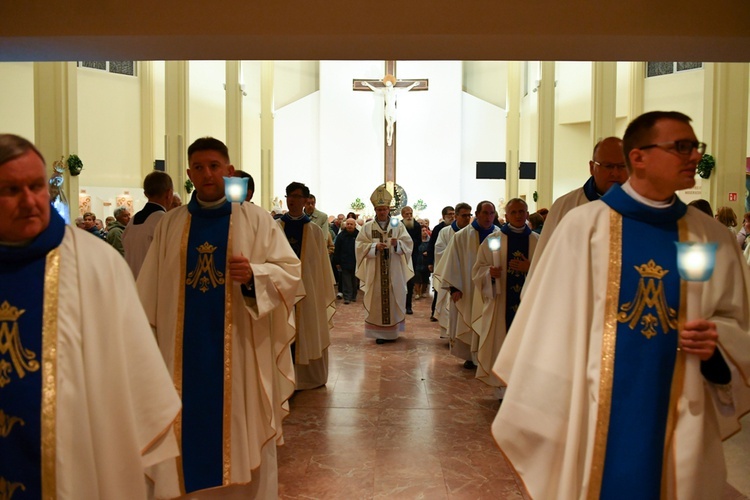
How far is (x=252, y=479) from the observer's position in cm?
360

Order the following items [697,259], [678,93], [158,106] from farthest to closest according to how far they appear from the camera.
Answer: [158,106]
[678,93]
[697,259]

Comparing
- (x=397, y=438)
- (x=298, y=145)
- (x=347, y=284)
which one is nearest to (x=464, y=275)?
(x=397, y=438)

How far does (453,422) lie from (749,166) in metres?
10.3

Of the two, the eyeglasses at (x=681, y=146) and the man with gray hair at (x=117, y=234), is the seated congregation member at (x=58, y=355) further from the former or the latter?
the man with gray hair at (x=117, y=234)

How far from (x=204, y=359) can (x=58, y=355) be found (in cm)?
156

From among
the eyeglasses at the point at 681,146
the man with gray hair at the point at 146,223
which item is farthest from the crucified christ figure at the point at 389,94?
the eyeglasses at the point at 681,146

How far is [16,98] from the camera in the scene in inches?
594

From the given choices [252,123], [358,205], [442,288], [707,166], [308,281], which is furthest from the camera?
[358,205]

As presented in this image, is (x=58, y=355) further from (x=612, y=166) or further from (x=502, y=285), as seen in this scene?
(x=502, y=285)

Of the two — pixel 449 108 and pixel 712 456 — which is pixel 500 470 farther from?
pixel 449 108

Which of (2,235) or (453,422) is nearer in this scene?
(2,235)

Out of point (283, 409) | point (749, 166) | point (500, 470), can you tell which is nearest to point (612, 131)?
point (749, 166)

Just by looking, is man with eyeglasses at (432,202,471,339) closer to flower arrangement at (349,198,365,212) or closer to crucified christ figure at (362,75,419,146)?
flower arrangement at (349,198,365,212)

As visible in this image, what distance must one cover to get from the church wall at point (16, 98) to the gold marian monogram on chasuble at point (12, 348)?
14.9m
